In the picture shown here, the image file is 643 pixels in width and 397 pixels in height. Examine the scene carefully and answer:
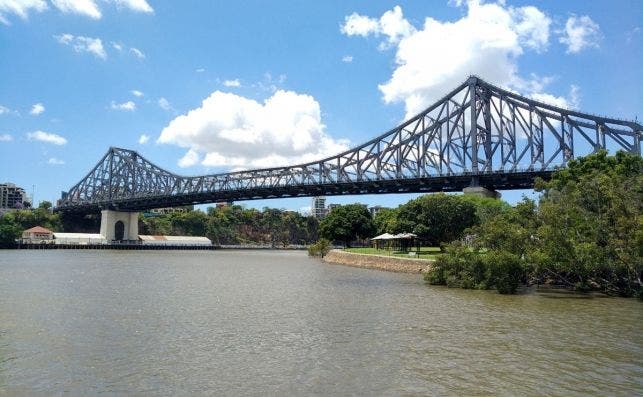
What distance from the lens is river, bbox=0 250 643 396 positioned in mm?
11086

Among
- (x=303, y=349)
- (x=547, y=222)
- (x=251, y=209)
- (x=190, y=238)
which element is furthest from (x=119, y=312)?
(x=251, y=209)

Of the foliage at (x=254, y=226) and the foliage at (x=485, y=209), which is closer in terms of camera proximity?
the foliage at (x=485, y=209)

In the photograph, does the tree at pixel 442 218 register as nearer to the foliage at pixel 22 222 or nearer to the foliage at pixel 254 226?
the foliage at pixel 22 222

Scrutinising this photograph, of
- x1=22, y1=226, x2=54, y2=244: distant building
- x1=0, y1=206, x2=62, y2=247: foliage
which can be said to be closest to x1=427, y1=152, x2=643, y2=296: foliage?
x1=0, y1=206, x2=62, y2=247: foliage

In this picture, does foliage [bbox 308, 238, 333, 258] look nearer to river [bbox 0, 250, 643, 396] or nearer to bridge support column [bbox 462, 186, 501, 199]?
bridge support column [bbox 462, 186, 501, 199]

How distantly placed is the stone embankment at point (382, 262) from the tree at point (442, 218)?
6595 millimetres

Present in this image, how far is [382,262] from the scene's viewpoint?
47.8m

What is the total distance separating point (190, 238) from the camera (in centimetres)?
13762

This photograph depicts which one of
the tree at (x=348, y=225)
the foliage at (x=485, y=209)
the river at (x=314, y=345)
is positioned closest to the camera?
the river at (x=314, y=345)

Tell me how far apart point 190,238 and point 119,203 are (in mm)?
20948

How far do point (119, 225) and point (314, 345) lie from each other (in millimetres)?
125894

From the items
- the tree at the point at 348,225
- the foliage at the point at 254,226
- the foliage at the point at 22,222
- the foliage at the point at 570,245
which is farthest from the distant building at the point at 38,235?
the foliage at the point at 570,245

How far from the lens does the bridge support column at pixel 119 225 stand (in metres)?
124

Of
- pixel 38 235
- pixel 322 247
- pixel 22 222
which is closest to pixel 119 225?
pixel 38 235
